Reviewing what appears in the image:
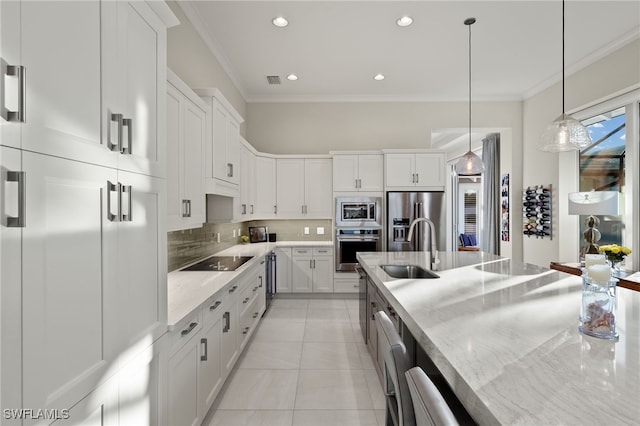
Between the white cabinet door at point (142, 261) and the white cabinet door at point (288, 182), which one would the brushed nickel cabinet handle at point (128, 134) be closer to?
the white cabinet door at point (142, 261)

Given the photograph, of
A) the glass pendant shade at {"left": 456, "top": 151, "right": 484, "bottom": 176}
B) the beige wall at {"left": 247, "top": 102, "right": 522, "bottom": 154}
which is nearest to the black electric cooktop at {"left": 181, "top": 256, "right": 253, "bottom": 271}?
the glass pendant shade at {"left": 456, "top": 151, "right": 484, "bottom": 176}

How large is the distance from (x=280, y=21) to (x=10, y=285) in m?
3.18

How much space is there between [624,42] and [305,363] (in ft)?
16.0

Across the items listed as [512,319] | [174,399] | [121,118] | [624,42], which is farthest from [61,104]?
[624,42]

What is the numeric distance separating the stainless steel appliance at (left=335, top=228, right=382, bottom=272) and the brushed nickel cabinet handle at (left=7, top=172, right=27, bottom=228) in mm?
4173

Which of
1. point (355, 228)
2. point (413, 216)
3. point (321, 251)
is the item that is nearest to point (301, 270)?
point (321, 251)

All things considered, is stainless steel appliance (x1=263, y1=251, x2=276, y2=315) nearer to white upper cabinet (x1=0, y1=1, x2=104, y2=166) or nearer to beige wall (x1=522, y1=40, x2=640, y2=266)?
white upper cabinet (x1=0, y1=1, x2=104, y2=166)

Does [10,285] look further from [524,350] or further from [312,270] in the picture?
[312,270]

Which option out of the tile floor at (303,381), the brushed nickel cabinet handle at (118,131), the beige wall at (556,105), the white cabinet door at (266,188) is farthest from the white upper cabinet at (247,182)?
the beige wall at (556,105)

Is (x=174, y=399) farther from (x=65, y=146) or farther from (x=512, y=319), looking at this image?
(x=512, y=319)

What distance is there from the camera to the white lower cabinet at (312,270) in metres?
4.75

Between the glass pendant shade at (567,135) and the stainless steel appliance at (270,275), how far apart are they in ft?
10.8

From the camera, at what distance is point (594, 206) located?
355 cm

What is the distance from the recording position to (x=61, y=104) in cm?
84
